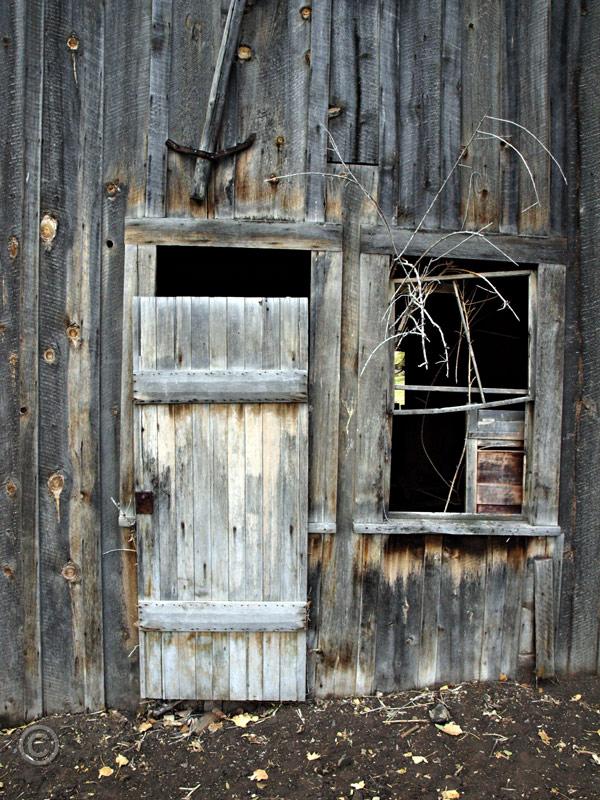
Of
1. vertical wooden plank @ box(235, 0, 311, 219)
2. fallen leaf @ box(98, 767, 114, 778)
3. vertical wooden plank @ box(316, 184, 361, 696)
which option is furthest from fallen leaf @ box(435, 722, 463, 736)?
vertical wooden plank @ box(235, 0, 311, 219)

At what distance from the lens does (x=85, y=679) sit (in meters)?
3.19

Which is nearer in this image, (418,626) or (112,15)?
(112,15)

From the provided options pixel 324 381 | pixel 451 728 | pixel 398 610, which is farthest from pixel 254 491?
pixel 451 728

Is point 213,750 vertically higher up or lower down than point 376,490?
lower down

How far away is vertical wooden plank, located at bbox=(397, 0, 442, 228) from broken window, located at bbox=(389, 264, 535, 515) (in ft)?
1.68

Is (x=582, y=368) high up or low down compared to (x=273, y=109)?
down

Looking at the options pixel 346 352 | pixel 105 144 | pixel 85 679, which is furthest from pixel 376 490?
pixel 105 144

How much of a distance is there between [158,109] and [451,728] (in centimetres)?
367

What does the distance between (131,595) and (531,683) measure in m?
2.37

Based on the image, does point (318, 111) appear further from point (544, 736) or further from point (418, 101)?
point (544, 736)

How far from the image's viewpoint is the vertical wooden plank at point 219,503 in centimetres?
296

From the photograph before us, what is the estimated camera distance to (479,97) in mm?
3176

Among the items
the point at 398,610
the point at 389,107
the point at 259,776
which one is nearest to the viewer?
the point at 259,776

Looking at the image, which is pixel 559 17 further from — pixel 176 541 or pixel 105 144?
pixel 176 541
